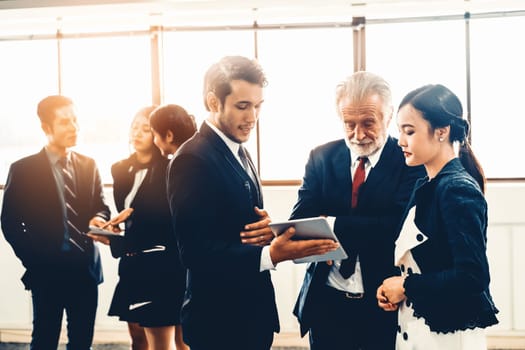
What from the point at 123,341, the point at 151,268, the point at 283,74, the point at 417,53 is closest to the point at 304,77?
the point at 283,74

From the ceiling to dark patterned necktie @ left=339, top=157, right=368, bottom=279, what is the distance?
176 cm

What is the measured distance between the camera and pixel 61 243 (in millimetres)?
2793

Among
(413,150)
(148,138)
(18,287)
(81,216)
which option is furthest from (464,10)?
(18,287)

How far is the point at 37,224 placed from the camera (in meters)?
2.78

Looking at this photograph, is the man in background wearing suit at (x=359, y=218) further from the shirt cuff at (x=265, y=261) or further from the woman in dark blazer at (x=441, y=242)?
→ the shirt cuff at (x=265, y=261)

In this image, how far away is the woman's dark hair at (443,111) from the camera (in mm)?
1562

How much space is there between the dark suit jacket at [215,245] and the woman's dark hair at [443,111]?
555mm

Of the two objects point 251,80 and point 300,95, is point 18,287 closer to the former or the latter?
point 300,95

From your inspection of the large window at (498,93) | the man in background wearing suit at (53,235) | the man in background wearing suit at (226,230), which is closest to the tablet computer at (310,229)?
the man in background wearing suit at (226,230)

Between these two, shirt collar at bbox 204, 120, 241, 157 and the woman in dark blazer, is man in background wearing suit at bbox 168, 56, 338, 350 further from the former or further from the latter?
the woman in dark blazer

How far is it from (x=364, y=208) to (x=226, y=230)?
20.4 inches

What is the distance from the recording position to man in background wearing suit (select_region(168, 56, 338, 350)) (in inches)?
62.8

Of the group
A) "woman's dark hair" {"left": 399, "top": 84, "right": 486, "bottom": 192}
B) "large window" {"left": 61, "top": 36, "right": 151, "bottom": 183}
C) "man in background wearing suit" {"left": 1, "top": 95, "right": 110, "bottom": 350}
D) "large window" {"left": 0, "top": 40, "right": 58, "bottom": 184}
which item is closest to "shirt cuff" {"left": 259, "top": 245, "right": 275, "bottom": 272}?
"woman's dark hair" {"left": 399, "top": 84, "right": 486, "bottom": 192}

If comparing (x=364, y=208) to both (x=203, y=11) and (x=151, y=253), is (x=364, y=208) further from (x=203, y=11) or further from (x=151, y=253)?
(x=203, y=11)
